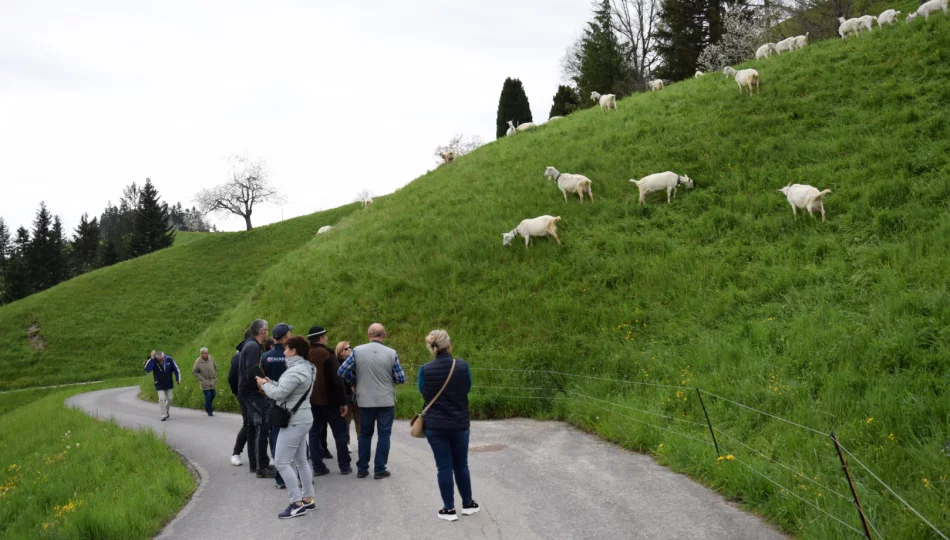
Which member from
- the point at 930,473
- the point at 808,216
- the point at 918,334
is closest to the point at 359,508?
the point at 930,473

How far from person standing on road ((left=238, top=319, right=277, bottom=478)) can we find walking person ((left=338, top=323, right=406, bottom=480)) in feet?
5.35

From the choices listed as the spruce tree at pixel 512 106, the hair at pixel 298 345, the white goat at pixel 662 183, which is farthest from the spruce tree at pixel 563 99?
the hair at pixel 298 345

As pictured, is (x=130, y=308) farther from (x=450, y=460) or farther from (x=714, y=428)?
(x=714, y=428)

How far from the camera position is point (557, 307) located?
15.7 m

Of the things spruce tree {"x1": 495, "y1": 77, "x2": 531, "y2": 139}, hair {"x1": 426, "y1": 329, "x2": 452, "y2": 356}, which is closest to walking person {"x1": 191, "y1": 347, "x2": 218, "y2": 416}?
hair {"x1": 426, "y1": 329, "x2": 452, "y2": 356}

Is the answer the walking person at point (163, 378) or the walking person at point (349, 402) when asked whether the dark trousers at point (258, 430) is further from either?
the walking person at point (163, 378)

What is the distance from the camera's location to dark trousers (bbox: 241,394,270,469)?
30.9 feet

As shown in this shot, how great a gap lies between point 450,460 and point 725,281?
9.62m

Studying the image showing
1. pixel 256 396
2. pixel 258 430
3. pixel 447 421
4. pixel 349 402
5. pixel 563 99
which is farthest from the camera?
pixel 563 99

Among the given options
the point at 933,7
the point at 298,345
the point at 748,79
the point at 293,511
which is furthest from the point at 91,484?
the point at 933,7

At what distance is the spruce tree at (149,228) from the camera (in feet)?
255

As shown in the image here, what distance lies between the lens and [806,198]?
15.0 meters

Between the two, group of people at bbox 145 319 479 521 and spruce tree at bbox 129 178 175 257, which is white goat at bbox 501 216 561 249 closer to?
group of people at bbox 145 319 479 521

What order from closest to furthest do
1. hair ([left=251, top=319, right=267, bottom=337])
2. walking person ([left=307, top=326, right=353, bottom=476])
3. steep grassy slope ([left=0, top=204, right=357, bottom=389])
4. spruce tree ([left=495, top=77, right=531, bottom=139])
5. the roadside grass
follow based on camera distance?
1. the roadside grass
2. walking person ([left=307, top=326, right=353, bottom=476])
3. hair ([left=251, top=319, right=267, bottom=337])
4. steep grassy slope ([left=0, top=204, right=357, bottom=389])
5. spruce tree ([left=495, top=77, right=531, bottom=139])
